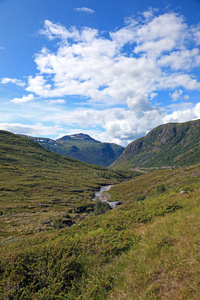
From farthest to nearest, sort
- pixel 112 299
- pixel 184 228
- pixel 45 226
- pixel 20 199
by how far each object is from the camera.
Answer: pixel 20 199
pixel 45 226
pixel 184 228
pixel 112 299

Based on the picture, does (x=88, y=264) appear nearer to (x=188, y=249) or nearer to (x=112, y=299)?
(x=112, y=299)

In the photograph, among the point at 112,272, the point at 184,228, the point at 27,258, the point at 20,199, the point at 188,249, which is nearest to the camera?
the point at 188,249

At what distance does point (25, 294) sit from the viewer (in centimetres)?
→ 510

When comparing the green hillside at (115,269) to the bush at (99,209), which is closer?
the green hillside at (115,269)

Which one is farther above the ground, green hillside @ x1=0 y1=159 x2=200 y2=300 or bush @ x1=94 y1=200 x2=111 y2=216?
green hillside @ x1=0 y1=159 x2=200 y2=300

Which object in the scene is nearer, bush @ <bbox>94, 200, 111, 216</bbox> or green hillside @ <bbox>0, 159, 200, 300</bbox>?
green hillside @ <bbox>0, 159, 200, 300</bbox>

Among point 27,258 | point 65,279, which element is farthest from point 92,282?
point 27,258

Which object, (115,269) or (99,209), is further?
(99,209)

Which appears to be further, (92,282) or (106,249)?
(106,249)

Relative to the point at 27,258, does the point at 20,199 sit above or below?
below

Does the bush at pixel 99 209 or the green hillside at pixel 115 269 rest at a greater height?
the green hillside at pixel 115 269

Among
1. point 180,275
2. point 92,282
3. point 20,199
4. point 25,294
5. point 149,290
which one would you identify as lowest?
point 20,199

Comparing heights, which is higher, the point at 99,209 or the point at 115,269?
the point at 115,269

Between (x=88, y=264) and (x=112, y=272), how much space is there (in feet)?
4.18
